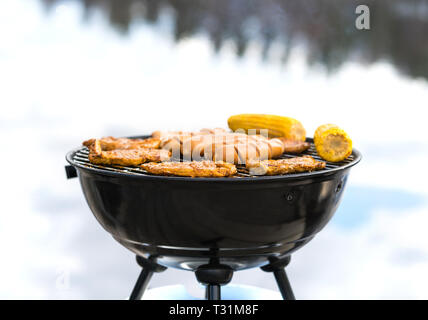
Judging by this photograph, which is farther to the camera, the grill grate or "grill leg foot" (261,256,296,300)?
"grill leg foot" (261,256,296,300)

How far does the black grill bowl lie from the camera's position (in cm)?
160

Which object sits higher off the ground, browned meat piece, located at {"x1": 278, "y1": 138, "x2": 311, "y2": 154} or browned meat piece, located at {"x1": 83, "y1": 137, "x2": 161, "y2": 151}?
browned meat piece, located at {"x1": 83, "y1": 137, "x2": 161, "y2": 151}

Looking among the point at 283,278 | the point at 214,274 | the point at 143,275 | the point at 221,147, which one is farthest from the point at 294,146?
the point at 143,275

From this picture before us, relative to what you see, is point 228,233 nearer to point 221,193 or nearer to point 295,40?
point 221,193

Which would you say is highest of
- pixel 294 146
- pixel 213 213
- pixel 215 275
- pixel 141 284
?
pixel 294 146

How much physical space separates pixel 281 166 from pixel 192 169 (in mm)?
288

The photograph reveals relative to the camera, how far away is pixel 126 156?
1.84 m

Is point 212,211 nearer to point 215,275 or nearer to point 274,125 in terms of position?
point 215,275

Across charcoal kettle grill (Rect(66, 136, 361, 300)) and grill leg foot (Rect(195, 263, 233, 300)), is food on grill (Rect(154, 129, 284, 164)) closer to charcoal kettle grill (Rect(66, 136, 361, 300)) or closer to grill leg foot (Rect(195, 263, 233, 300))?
charcoal kettle grill (Rect(66, 136, 361, 300))

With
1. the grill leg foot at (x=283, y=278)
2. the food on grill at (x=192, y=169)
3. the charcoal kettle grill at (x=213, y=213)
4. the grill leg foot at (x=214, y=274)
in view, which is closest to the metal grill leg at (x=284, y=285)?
the grill leg foot at (x=283, y=278)

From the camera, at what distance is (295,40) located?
14.7ft

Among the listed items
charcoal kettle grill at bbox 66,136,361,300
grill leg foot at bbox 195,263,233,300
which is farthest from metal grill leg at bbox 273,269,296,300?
grill leg foot at bbox 195,263,233,300
